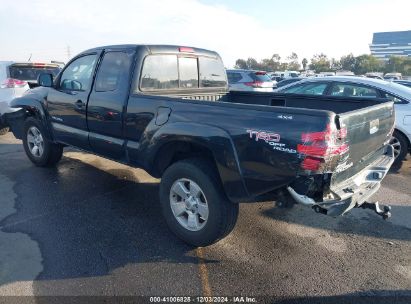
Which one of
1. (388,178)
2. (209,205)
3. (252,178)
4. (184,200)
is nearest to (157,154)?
(184,200)

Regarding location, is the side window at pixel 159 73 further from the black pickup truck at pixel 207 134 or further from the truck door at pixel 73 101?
the truck door at pixel 73 101

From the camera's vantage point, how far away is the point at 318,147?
254 centimetres

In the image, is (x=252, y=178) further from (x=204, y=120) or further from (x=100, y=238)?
(x=100, y=238)

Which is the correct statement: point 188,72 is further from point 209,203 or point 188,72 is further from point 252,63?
point 252,63

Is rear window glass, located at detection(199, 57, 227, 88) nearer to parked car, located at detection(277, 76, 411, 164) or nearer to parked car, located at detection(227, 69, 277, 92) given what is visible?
parked car, located at detection(277, 76, 411, 164)

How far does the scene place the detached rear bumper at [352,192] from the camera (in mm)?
2807

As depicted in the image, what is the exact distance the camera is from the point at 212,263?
10.6 feet

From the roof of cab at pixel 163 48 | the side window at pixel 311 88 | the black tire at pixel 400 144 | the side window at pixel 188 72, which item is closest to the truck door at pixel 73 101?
the roof of cab at pixel 163 48

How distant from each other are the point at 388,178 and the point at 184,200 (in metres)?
3.90

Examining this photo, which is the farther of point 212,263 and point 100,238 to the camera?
point 100,238

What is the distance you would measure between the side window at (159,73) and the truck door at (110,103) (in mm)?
198

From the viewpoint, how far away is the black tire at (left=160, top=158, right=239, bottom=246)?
3193 millimetres

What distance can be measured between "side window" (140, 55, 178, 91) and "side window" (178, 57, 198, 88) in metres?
0.11

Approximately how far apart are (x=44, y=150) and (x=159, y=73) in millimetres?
2682
